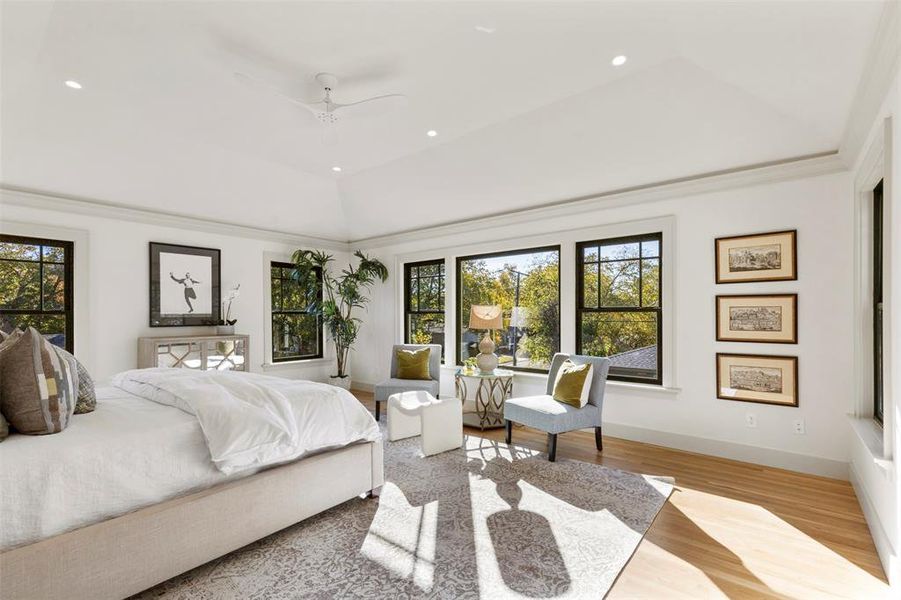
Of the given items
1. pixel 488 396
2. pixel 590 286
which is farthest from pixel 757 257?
pixel 488 396

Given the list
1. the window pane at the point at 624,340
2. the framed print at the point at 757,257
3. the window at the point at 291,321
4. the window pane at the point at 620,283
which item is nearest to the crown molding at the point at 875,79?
the framed print at the point at 757,257

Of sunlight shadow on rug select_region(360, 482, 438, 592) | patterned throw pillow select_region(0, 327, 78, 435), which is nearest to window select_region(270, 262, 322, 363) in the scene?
sunlight shadow on rug select_region(360, 482, 438, 592)

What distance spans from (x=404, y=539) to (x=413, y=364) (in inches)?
110

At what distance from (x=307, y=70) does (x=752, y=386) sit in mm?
4217

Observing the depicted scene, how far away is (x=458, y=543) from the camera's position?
2373 mm

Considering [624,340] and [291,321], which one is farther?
[291,321]

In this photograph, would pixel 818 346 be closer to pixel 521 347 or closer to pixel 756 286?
pixel 756 286

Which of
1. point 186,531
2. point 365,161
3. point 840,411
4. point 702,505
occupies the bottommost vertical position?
point 702,505

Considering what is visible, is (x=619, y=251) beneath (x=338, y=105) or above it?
beneath

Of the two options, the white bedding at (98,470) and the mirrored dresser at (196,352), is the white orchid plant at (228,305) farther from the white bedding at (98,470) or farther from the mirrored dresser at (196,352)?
the white bedding at (98,470)

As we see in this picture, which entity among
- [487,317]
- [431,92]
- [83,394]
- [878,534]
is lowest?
[878,534]

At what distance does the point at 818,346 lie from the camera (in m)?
3.34

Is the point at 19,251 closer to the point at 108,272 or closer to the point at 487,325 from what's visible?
the point at 108,272

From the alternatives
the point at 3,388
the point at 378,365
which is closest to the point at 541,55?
the point at 3,388
